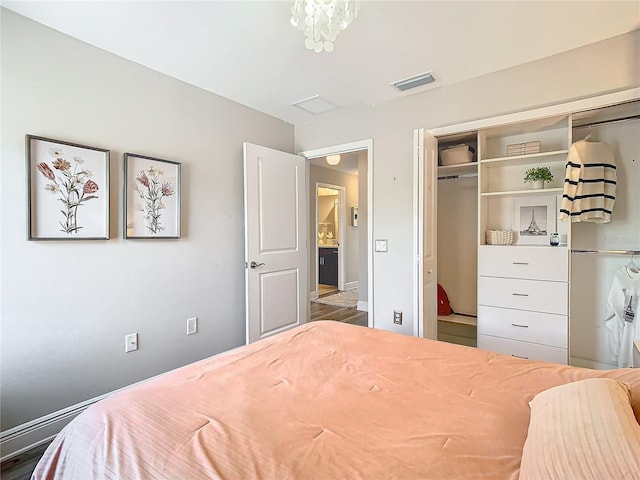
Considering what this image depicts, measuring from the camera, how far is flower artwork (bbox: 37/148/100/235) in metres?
2.02

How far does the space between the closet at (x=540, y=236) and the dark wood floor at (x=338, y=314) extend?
176 centimetres

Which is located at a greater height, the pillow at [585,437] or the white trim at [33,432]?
the pillow at [585,437]

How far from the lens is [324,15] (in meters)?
1.62

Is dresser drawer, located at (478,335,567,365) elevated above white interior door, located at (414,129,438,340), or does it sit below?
below

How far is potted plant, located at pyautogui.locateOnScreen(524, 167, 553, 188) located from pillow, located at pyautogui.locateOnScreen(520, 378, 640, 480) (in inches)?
87.7

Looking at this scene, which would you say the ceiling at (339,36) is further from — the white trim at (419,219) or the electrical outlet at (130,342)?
the electrical outlet at (130,342)

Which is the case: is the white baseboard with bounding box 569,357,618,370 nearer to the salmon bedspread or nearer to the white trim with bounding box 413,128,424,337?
the white trim with bounding box 413,128,424,337

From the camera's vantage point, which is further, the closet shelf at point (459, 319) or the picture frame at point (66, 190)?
the closet shelf at point (459, 319)

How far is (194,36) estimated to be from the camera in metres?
2.13

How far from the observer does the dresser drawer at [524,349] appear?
2.45 meters

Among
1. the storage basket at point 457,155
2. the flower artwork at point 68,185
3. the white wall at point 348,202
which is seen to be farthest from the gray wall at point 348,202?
the flower artwork at point 68,185

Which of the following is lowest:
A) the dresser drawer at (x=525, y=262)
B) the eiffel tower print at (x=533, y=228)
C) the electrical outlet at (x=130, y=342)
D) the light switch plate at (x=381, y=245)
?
the electrical outlet at (x=130, y=342)

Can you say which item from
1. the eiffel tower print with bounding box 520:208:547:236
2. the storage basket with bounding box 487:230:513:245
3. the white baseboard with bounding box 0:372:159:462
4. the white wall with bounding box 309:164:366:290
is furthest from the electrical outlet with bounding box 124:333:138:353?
the white wall with bounding box 309:164:366:290

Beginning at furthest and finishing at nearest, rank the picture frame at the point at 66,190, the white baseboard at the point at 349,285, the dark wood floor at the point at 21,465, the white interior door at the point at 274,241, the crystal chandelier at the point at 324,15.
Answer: the white baseboard at the point at 349,285 → the white interior door at the point at 274,241 → the picture frame at the point at 66,190 → the dark wood floor at the point at 21,465 → the crystal chandelier at the point at 324,15
